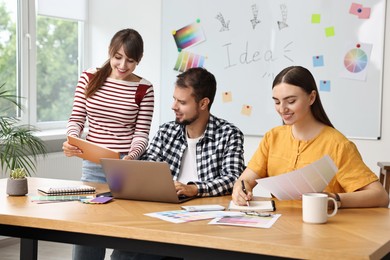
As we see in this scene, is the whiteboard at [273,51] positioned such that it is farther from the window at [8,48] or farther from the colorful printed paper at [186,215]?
the colorful printed paper at [186,215]

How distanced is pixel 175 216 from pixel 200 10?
3.26 meters

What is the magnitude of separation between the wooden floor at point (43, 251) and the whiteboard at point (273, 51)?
1.40 meters

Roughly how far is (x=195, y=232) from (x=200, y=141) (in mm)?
838

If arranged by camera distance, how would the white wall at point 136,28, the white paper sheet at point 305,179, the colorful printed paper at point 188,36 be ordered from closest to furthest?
the white paper sheet at point 305,179
the colorful printed paper at point 188,36
the white wall at point 136,28

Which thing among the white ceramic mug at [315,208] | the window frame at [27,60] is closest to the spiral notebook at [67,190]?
the white ceramic mug at [315,208]

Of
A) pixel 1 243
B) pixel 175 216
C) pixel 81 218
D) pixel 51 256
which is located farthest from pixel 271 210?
pixel 1 243

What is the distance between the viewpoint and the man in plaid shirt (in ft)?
9.05

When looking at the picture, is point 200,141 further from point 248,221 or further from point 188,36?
point 188,36

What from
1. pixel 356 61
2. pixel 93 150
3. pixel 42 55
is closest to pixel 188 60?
pixel 42 55

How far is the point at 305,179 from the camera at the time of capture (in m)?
2.29

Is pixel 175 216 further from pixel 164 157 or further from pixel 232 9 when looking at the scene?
pixel 232 9

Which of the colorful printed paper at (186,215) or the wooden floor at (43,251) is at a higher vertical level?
the colorful printed paper at (186,215)

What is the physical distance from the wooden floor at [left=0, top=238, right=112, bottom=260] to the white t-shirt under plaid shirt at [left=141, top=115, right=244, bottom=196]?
5.71ft

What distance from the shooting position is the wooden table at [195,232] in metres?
1.87
